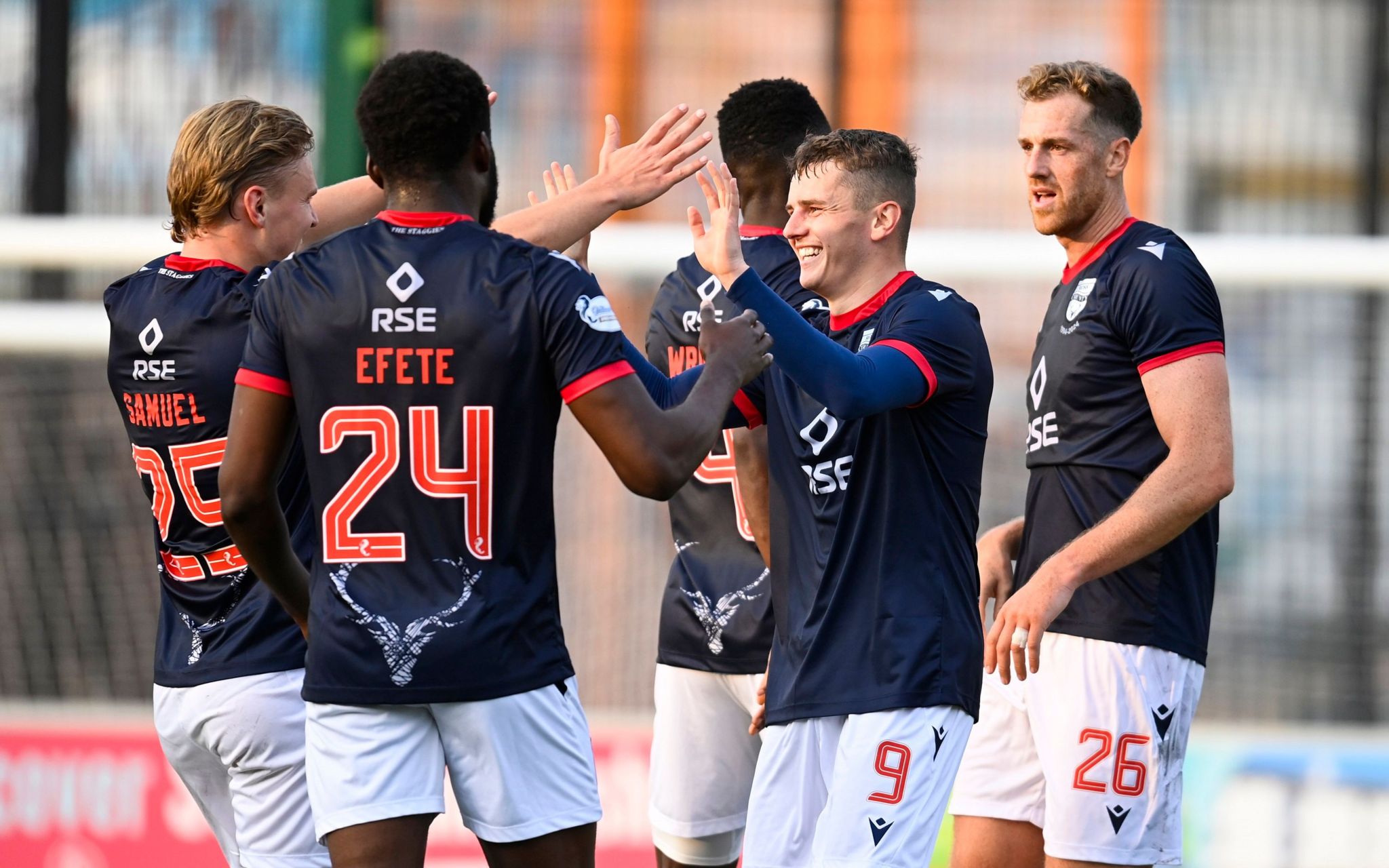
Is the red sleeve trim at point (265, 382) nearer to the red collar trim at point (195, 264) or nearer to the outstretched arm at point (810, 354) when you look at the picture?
the red collar trim at point (195, 264)

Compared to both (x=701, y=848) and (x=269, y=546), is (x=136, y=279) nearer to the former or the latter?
(x=269, y=546)

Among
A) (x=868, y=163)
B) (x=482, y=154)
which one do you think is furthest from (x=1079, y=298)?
(x=482, y=154)

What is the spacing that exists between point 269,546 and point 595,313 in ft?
2.81

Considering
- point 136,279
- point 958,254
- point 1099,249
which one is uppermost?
point 958,254

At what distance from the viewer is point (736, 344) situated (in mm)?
3309

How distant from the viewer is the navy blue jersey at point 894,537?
3.52m

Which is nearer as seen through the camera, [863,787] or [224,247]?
[863,787]

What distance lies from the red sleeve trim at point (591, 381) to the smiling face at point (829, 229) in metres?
0.86

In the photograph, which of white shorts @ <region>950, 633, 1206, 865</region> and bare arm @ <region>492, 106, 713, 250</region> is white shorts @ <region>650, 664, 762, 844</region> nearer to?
white shorts @ <region>950, 633, 1206, 865</region>

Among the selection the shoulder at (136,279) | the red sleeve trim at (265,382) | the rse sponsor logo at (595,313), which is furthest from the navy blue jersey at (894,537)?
the shoulder at (136,279)

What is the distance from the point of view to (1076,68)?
4172 millimetres

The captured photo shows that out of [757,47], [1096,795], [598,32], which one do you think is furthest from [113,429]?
[1096,795]

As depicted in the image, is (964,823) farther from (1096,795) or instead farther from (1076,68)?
(1076,68)

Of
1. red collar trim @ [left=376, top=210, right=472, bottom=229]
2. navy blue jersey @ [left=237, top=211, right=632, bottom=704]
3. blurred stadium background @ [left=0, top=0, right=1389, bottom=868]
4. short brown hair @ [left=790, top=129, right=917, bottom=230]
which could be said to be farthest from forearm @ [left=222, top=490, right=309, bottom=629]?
blurred stadium background @ [left=0, top=0, right=1389, bottom=868]
